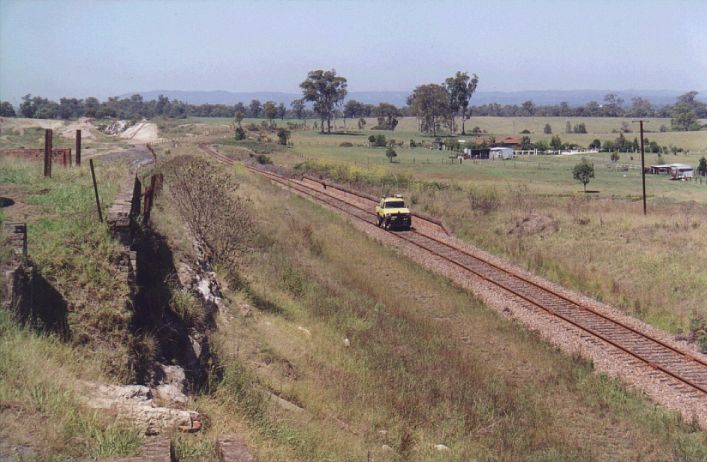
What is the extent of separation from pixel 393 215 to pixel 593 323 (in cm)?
1485

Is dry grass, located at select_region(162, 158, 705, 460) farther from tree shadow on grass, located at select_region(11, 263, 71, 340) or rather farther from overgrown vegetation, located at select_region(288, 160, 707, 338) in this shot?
overgrown vegetation, located at select_region(288, 160, 707, 338)

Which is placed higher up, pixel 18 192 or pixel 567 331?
pixel 18 192

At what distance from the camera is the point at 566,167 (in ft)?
281

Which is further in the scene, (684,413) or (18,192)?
(18,192)

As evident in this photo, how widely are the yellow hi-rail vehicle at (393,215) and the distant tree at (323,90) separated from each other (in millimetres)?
100527

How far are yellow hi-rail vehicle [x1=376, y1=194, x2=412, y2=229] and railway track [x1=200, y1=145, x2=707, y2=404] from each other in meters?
2.82

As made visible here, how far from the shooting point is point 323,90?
132375 millimetres

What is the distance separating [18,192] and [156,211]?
337cm

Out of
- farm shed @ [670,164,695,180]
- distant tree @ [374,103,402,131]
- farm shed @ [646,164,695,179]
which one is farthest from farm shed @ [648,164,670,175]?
distant tree @ [374,103,402,131]

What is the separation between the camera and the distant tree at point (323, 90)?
130m

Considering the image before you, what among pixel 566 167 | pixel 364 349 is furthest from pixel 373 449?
pixel 566 167

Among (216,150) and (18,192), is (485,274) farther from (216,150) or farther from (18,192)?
(216,150)

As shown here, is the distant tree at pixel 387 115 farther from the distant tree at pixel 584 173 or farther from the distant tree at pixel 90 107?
the distant tree at pixel 584 173

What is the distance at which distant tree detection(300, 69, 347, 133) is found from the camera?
130500mm
